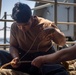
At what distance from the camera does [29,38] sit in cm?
157

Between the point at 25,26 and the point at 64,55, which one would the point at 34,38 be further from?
the point at 64,55

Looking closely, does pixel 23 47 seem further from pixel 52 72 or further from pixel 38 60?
pixel 38 60

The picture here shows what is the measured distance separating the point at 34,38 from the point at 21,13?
0.75 feet

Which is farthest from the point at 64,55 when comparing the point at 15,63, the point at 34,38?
the point at 34,38

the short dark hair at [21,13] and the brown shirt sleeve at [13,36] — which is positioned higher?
the short dark hair at [21,13]

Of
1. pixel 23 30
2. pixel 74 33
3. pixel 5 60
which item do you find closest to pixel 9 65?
pixel 5 60

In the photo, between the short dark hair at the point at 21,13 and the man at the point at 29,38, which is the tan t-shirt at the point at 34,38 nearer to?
the man at the point at 29,38

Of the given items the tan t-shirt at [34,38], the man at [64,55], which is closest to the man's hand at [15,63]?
the tan t-shirt at [34,38]

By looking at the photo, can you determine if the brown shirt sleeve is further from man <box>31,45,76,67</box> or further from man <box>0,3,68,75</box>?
man <box>31,45,76,67</box>

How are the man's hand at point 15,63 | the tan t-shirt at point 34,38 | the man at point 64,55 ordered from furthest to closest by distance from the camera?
the tan t-shirt at point 34,38 → the man's hand at point 15,63 → the man at point 64,55

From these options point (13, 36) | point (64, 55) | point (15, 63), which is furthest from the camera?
point (13, 36)

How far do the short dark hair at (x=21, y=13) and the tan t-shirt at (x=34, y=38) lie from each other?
141 mm

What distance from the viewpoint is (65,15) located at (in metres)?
4.50

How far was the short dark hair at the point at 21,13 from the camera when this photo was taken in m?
1.41
